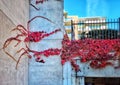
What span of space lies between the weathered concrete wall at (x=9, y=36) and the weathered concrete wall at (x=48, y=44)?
335 millimetres

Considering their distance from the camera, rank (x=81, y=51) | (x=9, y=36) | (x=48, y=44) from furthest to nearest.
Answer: (x=81, y=51)
(x=48, y=44)
(x=9, y=36)

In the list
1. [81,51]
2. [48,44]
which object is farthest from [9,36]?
[81,51]

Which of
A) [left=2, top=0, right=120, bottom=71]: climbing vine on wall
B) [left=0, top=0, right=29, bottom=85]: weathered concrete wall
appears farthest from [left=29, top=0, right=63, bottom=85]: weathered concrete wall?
[left=0, top=0, right=29, bottom=85]: weathered concrete wall

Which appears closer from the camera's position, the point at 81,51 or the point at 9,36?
the point at 9,36

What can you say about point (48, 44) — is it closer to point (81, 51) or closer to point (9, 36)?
point (81, 51)

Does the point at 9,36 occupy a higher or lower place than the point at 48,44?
higher

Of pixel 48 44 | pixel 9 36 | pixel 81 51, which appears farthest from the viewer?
pixel 81 51

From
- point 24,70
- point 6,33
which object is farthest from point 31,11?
point 6,33

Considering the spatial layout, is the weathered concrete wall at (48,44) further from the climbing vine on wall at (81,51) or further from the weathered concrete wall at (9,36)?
the weathered concrete wall at (9,36)

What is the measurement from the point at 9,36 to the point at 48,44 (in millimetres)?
1914

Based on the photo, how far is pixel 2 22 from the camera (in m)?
4.78

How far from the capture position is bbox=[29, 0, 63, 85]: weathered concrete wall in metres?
6.88

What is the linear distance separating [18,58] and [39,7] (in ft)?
6.45

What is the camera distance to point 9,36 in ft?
17.3
